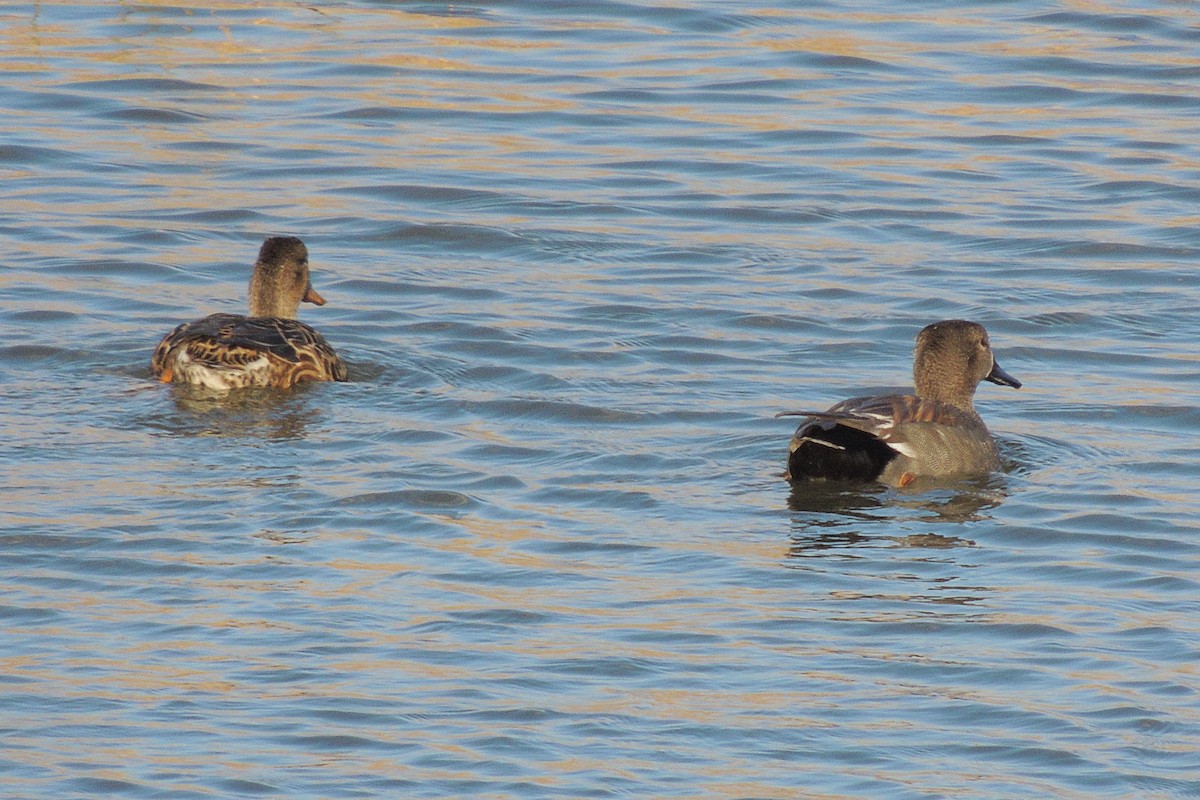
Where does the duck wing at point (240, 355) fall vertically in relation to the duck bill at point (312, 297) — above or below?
below

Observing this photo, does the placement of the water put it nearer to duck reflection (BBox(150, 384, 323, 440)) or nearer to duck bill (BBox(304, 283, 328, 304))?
duck reflection (BBox(150, 384, 323, 440))

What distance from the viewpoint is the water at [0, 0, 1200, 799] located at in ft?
21.2

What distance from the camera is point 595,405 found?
1029cm

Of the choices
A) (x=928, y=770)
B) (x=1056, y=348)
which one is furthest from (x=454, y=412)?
(x=928, y=770)

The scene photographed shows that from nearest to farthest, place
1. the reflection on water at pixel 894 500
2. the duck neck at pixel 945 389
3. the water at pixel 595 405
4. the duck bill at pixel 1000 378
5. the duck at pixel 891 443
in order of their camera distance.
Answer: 1. the water at pixel 595 405
2. the reflection on water at pixel 894 500
3. the duck at pixel 891 443
4. the duck neck at pixel 945 389
5. the duck bill at pixel 1000 378

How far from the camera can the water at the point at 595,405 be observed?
21.2 feet

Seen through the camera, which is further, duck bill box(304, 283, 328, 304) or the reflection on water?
duck bill box(304, 283, 328, 304)

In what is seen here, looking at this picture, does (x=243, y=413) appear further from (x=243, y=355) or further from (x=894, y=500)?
(x=894, y=500)

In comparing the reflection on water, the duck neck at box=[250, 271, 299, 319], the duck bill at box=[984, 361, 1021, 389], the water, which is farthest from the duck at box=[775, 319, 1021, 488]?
the duck neck at box=[250, 271, 299, 319]

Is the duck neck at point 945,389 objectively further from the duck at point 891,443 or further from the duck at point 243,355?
the duck at point 243,355

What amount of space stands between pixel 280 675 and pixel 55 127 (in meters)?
9.94

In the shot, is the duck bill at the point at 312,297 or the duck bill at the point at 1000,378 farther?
the duck bill at the point at 312,297

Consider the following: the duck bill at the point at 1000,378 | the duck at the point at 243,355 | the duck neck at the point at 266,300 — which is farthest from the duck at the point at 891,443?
the duck neck at the point at 266,300

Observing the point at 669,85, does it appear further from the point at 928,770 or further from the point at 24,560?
the point at 928,770
